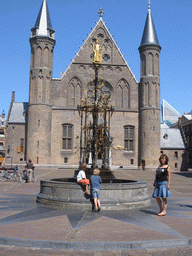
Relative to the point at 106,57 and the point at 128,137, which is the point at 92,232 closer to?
the point at 128,137

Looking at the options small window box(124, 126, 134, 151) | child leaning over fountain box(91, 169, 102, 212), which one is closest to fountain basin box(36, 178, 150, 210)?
child leaning over fountain box(91, 169, 102, 212)

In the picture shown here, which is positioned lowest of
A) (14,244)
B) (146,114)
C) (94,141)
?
(14,244)

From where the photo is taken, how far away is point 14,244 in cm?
586

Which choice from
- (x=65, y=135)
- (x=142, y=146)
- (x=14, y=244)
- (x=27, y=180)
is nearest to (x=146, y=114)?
(x=142, y=146)

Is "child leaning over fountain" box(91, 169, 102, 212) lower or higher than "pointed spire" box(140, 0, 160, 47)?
lower

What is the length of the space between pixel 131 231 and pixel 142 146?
3731cm

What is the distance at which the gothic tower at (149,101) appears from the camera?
43.0 meters

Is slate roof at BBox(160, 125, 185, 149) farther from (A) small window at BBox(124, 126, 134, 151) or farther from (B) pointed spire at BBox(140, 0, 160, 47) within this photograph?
(B) pointed spire at BBox(140, 0, 160, 47)

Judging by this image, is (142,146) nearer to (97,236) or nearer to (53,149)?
(53,149)

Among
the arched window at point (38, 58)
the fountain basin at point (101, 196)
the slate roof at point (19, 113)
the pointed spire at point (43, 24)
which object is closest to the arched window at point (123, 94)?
the arched window at point (38, 58)

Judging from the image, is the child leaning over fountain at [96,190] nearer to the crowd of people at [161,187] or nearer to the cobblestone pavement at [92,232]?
the crowd of people at [161,187]

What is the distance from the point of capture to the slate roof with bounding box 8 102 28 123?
4409cm

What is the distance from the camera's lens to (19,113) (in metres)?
45.4

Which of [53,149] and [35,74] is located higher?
[35,74]
